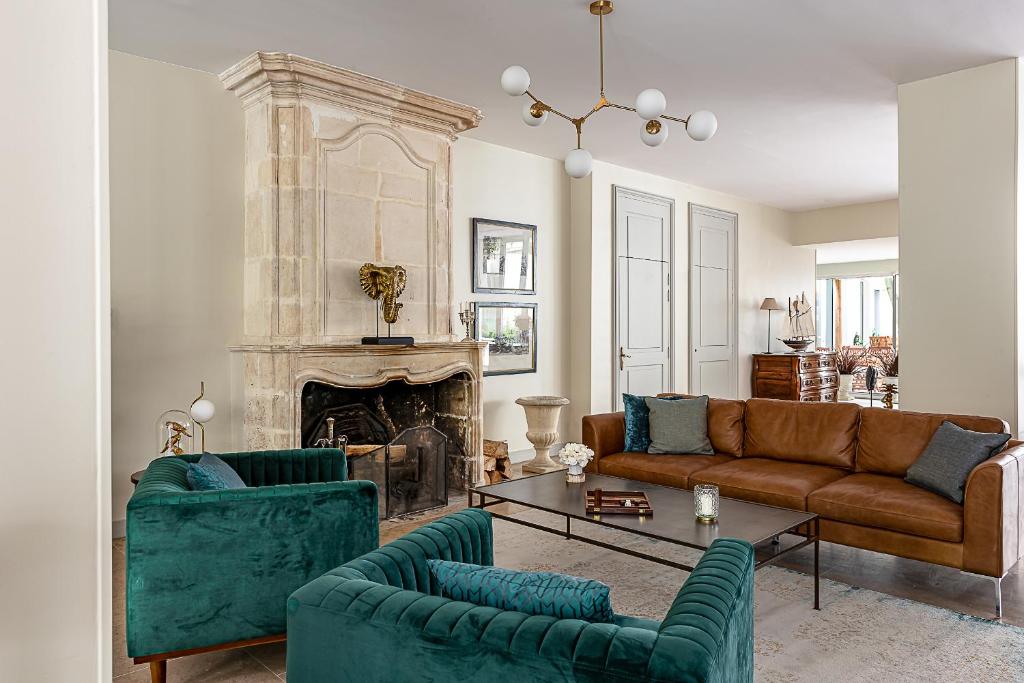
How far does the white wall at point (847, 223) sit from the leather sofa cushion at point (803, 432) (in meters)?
5.47

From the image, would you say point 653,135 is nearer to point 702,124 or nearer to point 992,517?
point 702,124

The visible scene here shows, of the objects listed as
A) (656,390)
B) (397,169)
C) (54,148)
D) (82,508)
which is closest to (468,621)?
(82,508)

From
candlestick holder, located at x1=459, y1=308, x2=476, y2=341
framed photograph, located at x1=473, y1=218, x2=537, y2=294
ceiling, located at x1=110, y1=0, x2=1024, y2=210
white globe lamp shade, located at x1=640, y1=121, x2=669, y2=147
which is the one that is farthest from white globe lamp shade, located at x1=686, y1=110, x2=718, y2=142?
framed photograph, located at x1=473, y1=218, x2=537, y2=294

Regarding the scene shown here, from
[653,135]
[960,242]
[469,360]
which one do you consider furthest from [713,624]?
[960,242]

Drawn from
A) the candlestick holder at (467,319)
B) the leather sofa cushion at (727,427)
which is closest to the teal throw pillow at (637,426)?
the leather sofa cushion at (727,427)

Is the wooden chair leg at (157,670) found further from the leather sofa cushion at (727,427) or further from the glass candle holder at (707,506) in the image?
the leather sofa cushion at (727,427)

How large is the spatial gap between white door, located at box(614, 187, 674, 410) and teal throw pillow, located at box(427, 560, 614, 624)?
5.47 meters

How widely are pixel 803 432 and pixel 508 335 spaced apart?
2788 millimetres

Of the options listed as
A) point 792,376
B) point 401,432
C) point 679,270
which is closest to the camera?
point 401,432

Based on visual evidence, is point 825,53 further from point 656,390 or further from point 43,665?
point 43,665

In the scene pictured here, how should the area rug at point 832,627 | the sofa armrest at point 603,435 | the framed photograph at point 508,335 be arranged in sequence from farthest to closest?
the framed photograph at point 508,335 → the sofa armrest at point 603,435 → the area rug at point 832,627

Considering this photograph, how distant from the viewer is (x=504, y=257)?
245 inches

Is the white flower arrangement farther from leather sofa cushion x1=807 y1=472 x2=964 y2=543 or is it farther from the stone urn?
the stone urn

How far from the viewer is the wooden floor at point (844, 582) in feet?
8.19
